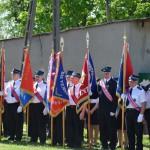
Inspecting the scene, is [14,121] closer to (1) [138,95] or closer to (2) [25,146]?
(2) [25,146]

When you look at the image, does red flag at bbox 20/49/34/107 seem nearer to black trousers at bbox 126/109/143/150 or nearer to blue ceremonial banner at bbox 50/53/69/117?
blue ceremonial banner at bbox 50/53/69/117

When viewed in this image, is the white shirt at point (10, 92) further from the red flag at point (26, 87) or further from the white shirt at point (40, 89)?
the white shirt at point (40, 89)

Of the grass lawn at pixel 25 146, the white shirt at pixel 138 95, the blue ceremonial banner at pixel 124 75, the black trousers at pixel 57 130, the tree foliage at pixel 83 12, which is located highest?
the tree foliage at pixel 83 12

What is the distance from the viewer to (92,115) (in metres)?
14.8

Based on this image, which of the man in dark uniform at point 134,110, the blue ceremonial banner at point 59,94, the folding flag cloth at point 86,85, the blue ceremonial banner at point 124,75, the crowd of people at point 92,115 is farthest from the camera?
the blue ceremonial banner at point 59,94

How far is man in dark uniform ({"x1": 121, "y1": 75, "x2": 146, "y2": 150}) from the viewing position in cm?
1260

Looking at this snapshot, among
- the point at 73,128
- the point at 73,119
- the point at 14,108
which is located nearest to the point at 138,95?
the point at 73,119

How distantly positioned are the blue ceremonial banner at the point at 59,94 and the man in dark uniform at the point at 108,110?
3.05ft

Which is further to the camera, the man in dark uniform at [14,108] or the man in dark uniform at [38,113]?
the man in dark uniform at [14,108]

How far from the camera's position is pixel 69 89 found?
1438 centimetres

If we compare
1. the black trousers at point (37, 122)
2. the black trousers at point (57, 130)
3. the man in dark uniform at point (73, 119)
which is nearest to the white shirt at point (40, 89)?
the black trousers at point (37, 122)

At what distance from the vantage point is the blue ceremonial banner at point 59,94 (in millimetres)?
14070

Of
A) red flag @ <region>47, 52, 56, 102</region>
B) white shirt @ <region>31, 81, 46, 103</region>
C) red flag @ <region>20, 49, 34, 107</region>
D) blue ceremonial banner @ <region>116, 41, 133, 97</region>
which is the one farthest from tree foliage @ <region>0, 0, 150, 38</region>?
blue ceremonial banner @ <region>116, 41, 133, 97</region>

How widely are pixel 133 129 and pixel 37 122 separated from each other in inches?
126
